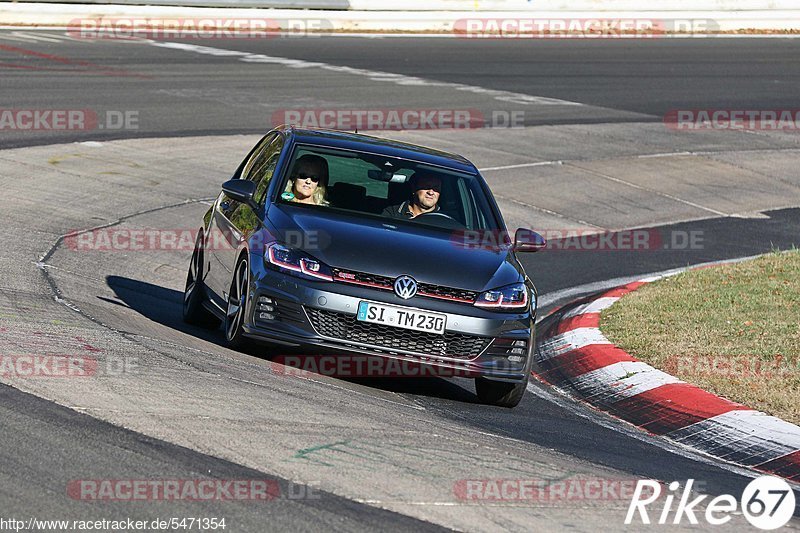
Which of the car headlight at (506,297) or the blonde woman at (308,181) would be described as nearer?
the car headlight at (506,297)

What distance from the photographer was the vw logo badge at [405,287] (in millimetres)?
8203

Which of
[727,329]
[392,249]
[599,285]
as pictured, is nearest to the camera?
[392,249]

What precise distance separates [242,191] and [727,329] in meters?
4.00

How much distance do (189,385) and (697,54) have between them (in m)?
28.2

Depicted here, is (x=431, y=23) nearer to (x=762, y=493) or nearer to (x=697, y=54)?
(x=697, y=54)

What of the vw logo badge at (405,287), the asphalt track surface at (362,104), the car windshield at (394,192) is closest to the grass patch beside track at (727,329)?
the asphalt track surface at (362,104)

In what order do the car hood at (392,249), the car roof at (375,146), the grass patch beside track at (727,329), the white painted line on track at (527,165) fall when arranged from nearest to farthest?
the car hood at (392,249) < the grass patch beside track at (727,329) < the car roof at (375,146) < the white painted line on track at (527,165)

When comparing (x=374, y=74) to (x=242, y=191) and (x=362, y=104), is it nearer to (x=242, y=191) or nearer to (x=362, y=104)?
(x=362, y=104)

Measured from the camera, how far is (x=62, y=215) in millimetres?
13641

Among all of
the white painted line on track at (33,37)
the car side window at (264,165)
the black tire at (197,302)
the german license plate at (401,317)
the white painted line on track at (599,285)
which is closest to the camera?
the german license plate at (401,317)

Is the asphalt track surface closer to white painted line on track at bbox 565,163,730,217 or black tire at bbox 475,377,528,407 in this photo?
black tire at bbox 475,377,528,407

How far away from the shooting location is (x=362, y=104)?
22.5 m

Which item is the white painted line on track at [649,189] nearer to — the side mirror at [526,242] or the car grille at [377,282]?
the side mirror at [526,242]

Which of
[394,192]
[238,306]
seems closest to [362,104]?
[394,192]
